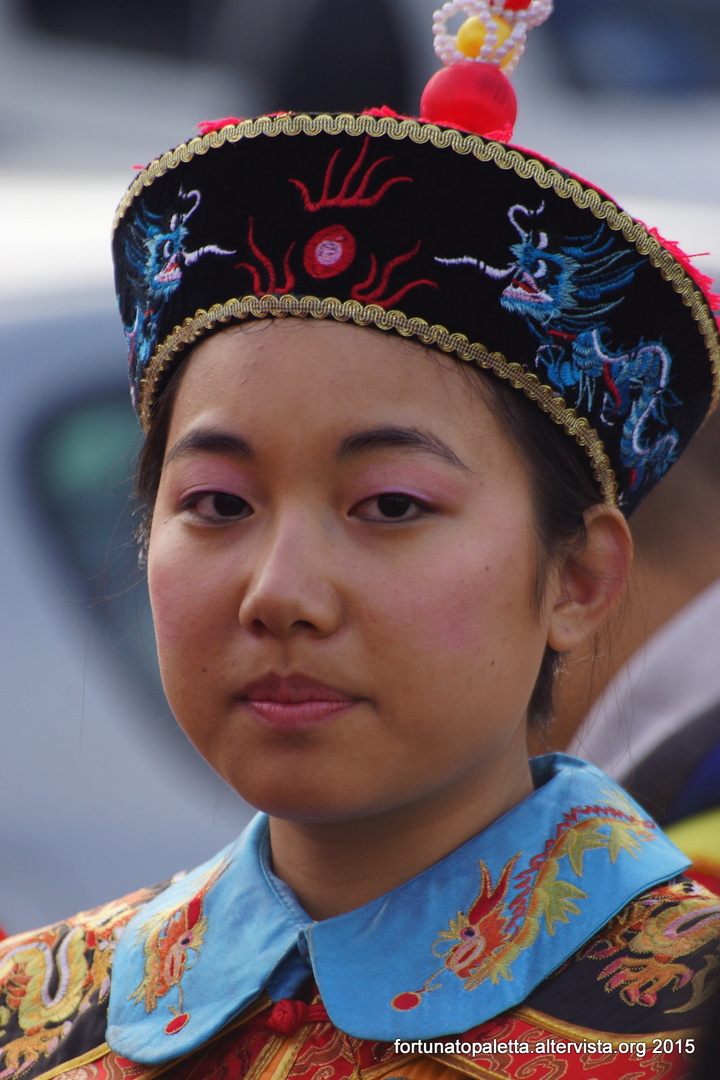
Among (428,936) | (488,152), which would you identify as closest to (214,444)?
(488,152)

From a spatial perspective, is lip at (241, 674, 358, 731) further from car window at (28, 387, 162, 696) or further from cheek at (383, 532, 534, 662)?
car window at (28, 387, 162, 696)

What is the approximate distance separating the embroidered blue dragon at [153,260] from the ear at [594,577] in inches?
21.0

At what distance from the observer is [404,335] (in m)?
1.30

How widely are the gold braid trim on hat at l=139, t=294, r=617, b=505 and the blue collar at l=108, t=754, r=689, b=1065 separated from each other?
0.41 meters

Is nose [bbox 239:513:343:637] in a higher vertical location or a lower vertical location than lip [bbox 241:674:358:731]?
higher

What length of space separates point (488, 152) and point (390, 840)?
78 centimetres

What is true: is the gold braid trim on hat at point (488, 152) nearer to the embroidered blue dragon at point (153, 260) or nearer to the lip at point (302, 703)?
the embroidered blue dragon at point (153, 260)

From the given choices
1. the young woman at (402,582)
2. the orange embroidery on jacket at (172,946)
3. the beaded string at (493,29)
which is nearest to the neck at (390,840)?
the young woman at (402,582)

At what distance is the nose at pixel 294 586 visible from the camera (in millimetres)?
1201

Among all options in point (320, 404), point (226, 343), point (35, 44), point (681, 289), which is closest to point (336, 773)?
point (320, 404)

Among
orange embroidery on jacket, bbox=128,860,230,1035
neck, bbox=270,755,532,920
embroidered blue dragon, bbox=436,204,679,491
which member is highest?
embroidered blue dragon, bbox=436,204,679,491

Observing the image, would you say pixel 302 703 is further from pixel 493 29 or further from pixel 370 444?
pixel 493 29

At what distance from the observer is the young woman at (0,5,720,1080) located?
124cm

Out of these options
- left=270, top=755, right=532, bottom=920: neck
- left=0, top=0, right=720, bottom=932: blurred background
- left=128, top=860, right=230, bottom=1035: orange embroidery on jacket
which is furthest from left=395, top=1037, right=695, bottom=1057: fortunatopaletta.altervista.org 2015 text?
left=0, top=0, right=720, bottom=932: blurred background
